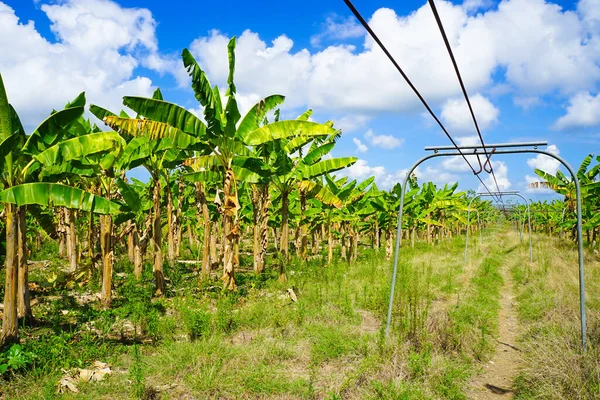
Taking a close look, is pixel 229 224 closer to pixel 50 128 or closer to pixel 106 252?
pixel 106 252

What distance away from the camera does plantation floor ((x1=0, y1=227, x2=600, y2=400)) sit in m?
5.68

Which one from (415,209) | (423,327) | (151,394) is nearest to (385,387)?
(423,327)

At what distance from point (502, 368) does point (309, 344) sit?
12.2ft

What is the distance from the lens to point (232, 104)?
9.32 m

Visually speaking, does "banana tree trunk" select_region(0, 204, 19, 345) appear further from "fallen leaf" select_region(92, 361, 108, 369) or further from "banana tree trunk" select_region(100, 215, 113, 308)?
"banana tree trunk" select_region(100, 215, 113, 308)

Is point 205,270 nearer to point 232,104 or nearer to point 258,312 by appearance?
point 258,312

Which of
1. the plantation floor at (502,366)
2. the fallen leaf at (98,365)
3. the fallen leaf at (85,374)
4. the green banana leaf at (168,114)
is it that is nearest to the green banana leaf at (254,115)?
the green banana leaf at (168,114)

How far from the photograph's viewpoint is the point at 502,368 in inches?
A: 279

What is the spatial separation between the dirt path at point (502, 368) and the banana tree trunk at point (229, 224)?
21.8 feet

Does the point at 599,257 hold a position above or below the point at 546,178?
below

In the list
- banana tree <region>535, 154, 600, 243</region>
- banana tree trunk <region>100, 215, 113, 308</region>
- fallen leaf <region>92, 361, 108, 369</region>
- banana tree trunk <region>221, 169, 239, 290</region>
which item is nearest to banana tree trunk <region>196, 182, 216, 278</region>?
banana tree trunk <region>221, 169, 239, 290</region>

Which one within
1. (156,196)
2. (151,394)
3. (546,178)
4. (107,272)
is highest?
(546,178)

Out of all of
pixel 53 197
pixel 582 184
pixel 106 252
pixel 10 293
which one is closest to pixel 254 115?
pixel 53 197

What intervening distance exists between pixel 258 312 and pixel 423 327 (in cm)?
379
